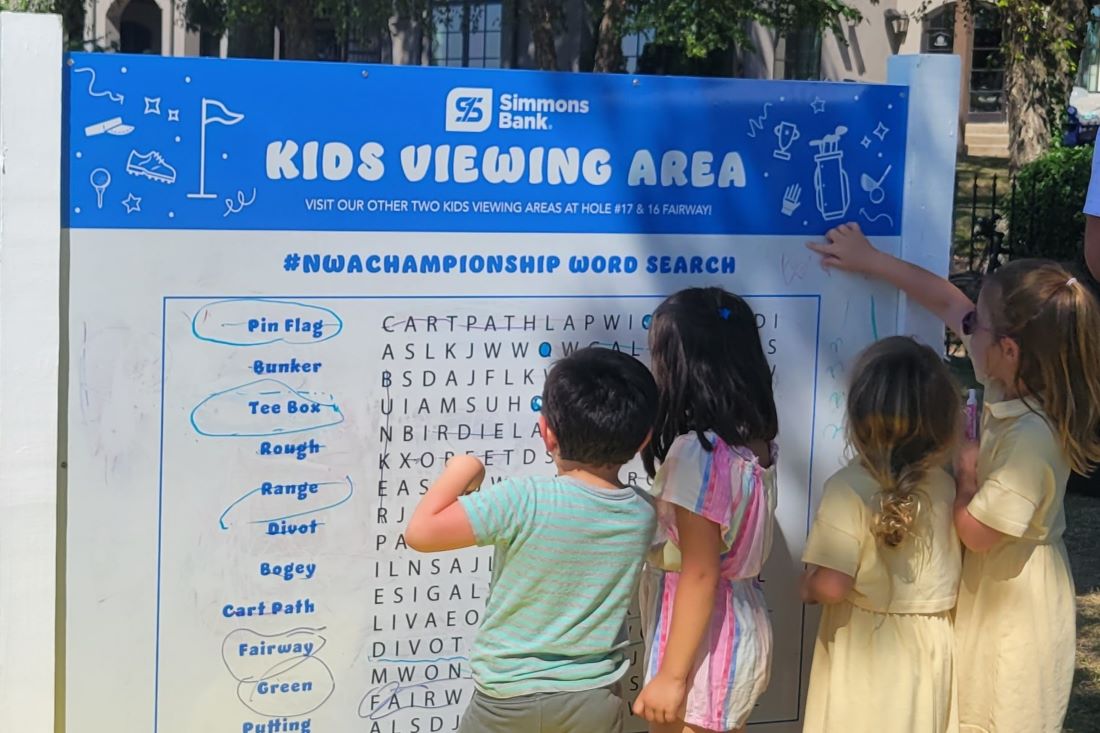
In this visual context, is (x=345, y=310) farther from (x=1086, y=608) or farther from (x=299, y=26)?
(x=299, y=26)

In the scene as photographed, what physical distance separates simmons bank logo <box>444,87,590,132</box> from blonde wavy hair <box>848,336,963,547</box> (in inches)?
35.2

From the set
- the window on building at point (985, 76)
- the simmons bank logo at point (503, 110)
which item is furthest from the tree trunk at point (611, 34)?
the simmons bank logo at point (503, 110)

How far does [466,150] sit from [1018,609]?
158cm

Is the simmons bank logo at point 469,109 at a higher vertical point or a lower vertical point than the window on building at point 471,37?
lower

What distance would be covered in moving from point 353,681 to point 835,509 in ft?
3.71

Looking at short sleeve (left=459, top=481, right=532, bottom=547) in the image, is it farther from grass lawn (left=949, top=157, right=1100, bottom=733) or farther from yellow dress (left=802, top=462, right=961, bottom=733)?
grass lawn (left=949, top=157, right=1100, bottom=733)

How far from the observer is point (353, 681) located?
3.05m

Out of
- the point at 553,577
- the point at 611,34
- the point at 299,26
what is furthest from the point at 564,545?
the point at 299,26

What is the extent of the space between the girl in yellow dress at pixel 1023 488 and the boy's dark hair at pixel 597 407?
0.83 metres

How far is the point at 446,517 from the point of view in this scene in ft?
8.41

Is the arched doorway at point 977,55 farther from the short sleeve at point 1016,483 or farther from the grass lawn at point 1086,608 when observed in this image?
the short sleeve at point 1016,483

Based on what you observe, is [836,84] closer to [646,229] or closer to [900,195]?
[900,195]

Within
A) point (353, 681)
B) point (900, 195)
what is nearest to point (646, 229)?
point (900, 195)

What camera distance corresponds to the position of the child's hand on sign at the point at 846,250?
3.31 m
